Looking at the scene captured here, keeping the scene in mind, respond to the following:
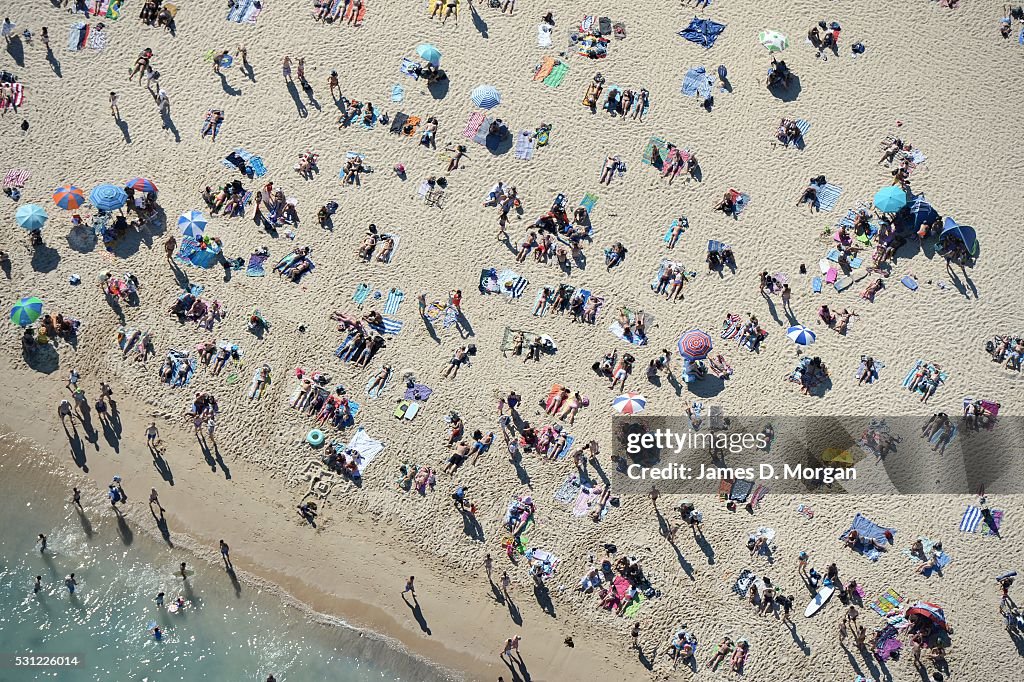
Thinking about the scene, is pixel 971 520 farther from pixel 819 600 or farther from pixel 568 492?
pixel 568 492

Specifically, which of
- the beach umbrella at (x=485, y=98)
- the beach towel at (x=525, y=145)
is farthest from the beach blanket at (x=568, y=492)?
the beach umbrella at (x=485, y=98)

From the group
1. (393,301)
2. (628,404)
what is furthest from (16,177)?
(628,404)

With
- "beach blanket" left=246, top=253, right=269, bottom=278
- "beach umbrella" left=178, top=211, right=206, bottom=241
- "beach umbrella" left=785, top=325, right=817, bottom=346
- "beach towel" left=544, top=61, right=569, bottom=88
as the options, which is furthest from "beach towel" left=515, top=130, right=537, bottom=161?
"beach umbrella" left=178, top=211, right=206, bottom=241

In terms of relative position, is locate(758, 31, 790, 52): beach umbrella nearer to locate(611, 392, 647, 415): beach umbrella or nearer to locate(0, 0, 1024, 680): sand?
locate(0, 0, 1024, 680): sand

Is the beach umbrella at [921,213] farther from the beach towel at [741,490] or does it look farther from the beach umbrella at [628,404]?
the beach umbrella at [628,404]

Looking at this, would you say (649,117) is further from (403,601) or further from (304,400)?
(403,601)

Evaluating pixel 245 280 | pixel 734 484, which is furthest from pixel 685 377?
pixel 245 280

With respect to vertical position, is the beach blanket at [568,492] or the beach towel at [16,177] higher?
the beach blanket at [568,492]
